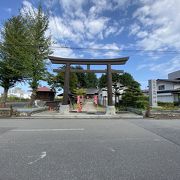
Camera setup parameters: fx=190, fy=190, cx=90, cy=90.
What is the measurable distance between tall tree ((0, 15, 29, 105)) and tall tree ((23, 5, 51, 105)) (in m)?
0.82

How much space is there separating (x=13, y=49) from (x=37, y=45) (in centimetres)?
360

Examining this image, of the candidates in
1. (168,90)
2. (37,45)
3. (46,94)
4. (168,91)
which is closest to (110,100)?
(37,45)

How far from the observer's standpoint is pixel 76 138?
711cm

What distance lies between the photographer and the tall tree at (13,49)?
21.5 meters

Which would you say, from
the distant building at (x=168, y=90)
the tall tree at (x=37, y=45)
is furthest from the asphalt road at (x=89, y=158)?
the distant building at (x=168, y=90)

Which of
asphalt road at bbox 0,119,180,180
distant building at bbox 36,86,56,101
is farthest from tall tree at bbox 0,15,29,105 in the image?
asphalt road at bbox 0,119,180,180

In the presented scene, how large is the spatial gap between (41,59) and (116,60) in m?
8.93

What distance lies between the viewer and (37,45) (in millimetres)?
21062

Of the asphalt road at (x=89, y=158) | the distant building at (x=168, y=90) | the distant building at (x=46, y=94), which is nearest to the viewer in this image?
the asphalt road at (x=89, y=158)

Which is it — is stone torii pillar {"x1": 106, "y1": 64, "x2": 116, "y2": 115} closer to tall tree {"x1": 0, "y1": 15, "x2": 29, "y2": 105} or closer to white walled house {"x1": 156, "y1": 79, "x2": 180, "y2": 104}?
tall tree {"x1": 0, "y1": 15, "x2": 29, "y2": 105}

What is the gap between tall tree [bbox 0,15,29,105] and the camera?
70.7ft

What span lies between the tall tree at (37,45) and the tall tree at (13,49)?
2.69 feet

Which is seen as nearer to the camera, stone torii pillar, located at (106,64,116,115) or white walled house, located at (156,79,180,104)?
stone torii pillar, located at (106,64,116,115)

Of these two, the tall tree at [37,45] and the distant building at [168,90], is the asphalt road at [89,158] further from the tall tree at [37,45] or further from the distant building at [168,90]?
the distant building at [168,90]
